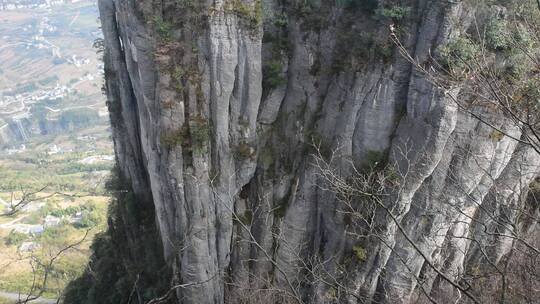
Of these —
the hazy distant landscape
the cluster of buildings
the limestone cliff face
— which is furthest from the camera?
the cluster of buildings

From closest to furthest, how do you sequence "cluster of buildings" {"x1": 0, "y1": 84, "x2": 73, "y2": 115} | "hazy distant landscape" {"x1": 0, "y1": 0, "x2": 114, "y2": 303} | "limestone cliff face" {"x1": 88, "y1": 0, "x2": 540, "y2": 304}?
"limestone cliff face" {"x1": 88, "y1": 0, "x2": 540, "y2": 304} < "hazy distant landscape" {"x1": 0, "y1": 0, "x2": 114, "y2": 303} < "cluster of buildings" {"x1": 0, "y1": 84, "x2": 73, "y2": 115}

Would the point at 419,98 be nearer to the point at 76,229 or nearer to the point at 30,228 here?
the point at 76,229

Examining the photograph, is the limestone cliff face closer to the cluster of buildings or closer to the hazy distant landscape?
the hazy distant landscape

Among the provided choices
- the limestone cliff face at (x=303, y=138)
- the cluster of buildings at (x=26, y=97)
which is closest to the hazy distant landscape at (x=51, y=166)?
the cluster of buildings at (x=26, y=97)

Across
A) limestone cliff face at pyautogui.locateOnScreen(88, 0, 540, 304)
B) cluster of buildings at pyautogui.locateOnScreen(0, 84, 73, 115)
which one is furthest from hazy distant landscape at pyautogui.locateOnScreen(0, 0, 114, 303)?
limestone cliff face at pyautogui.locateOnScreen(88, 0, 540, 304)

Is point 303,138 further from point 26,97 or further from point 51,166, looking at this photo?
point 26,97

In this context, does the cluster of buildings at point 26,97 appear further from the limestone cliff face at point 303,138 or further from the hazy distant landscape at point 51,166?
the limestone cliff face at point 303,138

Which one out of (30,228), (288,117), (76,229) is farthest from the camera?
(30,228)

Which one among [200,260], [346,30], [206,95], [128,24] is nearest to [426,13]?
[346,30]
